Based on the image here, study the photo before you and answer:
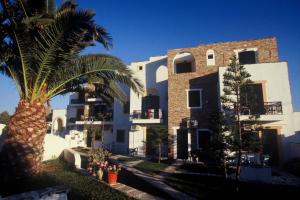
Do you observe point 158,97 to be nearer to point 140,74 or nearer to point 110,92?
point 140,74

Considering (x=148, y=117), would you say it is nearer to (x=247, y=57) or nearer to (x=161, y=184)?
(x=247, y=57)

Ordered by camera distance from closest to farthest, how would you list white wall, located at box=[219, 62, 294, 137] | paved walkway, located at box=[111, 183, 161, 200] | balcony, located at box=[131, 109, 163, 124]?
paved walkway, located at box=[111, 183, 161, 200], white wall, located at box=[219, 62, 294, 137], balcony, located at box=[131, 109, 163, 124]

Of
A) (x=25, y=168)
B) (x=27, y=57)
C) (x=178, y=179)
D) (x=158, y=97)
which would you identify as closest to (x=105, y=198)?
(x=25, y=168)

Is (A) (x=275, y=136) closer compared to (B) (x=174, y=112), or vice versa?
(A) (x=275, y=136)

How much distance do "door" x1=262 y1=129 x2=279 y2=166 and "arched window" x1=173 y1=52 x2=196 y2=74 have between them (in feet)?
28.8

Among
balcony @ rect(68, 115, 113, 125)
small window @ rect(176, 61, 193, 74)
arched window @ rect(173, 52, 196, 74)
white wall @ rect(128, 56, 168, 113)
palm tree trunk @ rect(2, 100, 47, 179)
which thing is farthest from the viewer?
balcony @ rect(68, 115, 113, 125)

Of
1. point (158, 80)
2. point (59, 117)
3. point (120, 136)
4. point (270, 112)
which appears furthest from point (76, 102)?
point (270, 112)

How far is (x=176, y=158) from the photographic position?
19.0 metres

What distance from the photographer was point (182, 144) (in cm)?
1922

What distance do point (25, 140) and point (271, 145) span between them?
1556 cm

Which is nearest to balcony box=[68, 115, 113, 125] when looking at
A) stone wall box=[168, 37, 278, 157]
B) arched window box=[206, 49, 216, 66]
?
stone wall box=[168, 37, 278, 157]

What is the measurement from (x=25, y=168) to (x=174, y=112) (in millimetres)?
13622

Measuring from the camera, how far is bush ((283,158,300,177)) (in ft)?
42.1

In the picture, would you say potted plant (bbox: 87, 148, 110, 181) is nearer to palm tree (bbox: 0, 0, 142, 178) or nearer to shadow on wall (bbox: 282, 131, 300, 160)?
palm tree (bbox: 0, 0, 142, 178)
